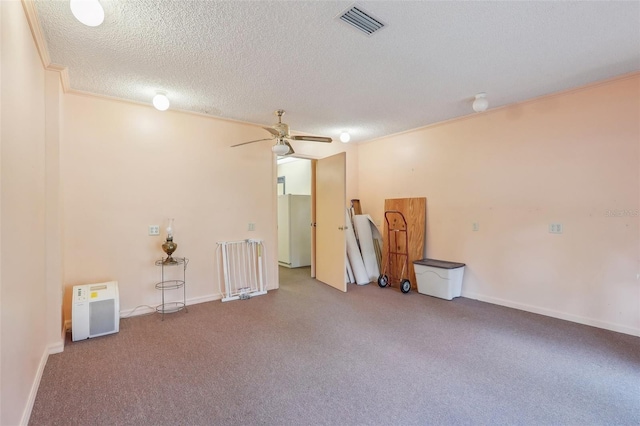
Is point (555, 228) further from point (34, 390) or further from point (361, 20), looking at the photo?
point (34, 390)

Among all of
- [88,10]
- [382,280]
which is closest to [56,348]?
[88,10]

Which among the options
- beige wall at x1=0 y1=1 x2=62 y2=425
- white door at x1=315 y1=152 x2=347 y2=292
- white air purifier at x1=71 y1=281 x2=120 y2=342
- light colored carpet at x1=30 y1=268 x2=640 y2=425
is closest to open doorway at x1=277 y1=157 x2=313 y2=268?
white door at x1=315 y1=152 x2=347 y2=292

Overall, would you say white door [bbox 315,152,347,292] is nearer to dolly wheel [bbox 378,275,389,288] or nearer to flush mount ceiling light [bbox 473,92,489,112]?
dolly wheel [bbox 378,275,389,288]

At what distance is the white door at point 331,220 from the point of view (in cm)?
465

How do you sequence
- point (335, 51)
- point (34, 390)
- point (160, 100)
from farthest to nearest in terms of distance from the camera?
1. point (160, 100)
2. point (335, 51)
3. point (34, 390)

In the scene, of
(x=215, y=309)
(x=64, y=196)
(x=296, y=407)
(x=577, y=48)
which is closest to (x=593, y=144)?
(x=577, y=48)

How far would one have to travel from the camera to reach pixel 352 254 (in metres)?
5.18

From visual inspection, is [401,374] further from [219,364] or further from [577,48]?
[577,48]

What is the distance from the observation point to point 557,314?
3422mm

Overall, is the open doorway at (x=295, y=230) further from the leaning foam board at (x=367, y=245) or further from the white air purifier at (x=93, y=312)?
the white air purifier at (x=93, y=312)

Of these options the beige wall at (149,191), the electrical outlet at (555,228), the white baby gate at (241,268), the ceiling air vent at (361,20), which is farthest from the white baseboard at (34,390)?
the electrical outlet at (555,228)

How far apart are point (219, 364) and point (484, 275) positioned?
3.48 metres

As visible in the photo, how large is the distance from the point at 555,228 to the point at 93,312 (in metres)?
5.02

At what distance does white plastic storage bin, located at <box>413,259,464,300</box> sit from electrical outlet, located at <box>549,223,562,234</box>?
1151 mm
